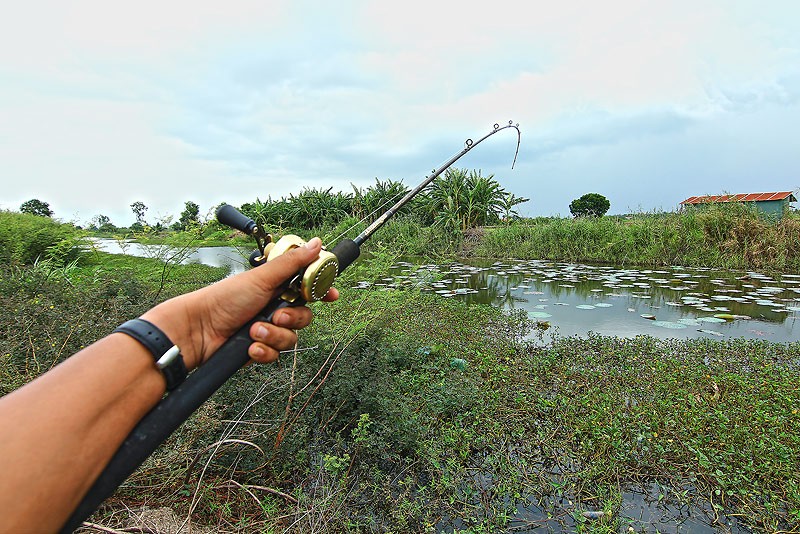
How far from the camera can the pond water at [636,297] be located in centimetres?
528

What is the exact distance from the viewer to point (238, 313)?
36.0 inches

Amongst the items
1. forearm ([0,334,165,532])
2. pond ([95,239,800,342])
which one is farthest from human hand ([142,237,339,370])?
pond ([95,239,800,342])

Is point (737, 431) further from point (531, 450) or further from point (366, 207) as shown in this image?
point (366, 207)

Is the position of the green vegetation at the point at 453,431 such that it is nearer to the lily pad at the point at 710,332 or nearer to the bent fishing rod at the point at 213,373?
the lily pad at the point at 710,332

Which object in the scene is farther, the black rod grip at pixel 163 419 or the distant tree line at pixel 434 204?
the distant tree line at pixel 434 204

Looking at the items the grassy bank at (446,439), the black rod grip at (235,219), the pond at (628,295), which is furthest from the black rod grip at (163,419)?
the pond at (628,295)

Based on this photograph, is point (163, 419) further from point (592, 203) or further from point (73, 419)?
point (592, 203)

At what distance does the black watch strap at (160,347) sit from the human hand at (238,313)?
0.22 feet

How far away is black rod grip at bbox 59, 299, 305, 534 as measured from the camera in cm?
60

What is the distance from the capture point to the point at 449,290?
809 centimetres

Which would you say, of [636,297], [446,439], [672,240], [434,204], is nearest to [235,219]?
[446,439]

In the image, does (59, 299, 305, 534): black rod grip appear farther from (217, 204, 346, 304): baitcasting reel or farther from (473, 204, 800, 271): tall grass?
(473, 204, 800, 271): tall grass

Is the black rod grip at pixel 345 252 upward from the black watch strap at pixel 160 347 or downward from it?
upward

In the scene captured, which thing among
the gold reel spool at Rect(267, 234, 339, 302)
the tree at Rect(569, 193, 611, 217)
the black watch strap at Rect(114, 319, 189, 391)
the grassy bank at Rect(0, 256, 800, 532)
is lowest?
the grassy bank at Rect(0, 256, 800, 532)
